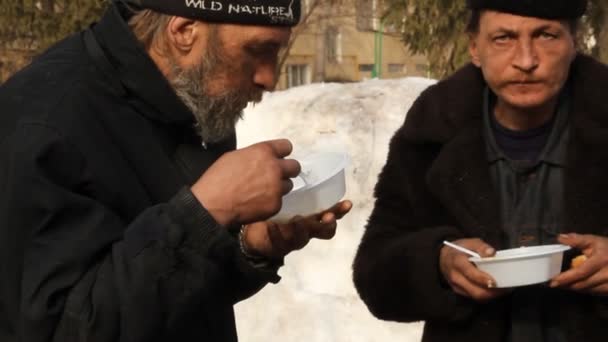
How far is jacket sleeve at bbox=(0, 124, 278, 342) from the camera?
6.20ft

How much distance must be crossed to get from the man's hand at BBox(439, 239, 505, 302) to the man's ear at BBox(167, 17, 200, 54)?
3.02ft

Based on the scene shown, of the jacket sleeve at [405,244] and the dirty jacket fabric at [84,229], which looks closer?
the dirty jacket fabric at [84,229]

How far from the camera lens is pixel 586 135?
2.78 metres

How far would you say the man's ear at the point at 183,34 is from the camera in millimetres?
2215

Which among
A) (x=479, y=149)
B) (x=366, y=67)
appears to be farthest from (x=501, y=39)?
(x=366, y=67)

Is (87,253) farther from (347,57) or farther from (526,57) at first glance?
(347,57)

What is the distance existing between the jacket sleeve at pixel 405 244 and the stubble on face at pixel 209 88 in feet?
2.45

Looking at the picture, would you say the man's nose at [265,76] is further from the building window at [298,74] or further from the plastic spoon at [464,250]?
the building window at [298,74]

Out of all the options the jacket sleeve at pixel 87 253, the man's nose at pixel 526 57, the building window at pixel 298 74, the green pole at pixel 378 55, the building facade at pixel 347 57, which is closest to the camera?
the jacket sleeve at pixel 87 253

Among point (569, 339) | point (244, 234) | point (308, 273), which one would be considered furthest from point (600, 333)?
point (308, 273)

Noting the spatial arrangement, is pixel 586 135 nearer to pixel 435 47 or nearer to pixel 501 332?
pixel 501 332

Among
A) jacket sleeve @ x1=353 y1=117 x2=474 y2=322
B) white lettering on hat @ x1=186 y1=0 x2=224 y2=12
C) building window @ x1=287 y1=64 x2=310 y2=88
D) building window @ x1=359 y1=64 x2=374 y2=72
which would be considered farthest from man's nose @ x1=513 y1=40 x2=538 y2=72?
building window @ x1=359 y1=64 x2=374 y2=72

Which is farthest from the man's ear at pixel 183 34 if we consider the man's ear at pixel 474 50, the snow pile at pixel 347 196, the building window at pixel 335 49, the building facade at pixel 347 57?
the building window at pixel 335 49

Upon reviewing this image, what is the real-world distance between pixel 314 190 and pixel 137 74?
0.51 meters
